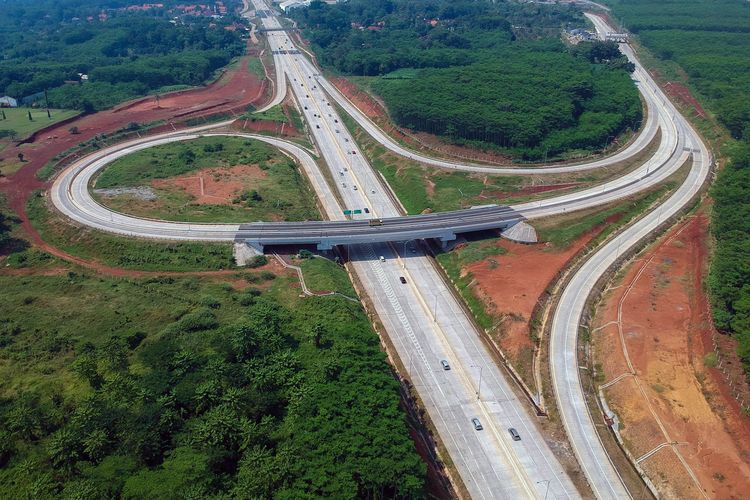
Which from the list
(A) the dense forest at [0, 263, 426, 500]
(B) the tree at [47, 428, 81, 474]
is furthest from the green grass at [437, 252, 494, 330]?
(B) the tree at [47, 428, 81, 474]

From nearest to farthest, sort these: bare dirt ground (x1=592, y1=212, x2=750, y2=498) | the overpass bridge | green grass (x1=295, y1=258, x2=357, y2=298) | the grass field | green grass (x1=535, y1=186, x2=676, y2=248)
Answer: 1. bare dirt ground (x1=592, y1=212, x2=750, y2=498)
2. green grass (x1=295, y1=258, x2=357, y2=298)
3. the overpass bridge
4. green grass (x1=535, y1=186, x2=676, y2=248)
5. the grass field

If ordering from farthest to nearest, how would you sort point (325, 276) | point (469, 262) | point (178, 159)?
1. point (178, 159)
2. point (469, 262)
3. point (325, 276)

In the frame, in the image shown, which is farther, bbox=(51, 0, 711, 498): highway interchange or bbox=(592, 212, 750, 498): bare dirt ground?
bbox=(51, 0, 711, 498): highway interchange

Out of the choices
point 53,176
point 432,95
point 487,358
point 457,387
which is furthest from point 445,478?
point 432,95

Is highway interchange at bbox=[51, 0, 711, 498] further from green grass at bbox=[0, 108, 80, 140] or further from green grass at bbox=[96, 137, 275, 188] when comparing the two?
green grass at bbox=[0, 108, 80, 140]

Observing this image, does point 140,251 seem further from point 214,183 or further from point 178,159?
point 178,159

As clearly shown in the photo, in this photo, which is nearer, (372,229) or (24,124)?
(372,229)

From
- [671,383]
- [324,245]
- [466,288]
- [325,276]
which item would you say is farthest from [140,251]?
[671,383]
